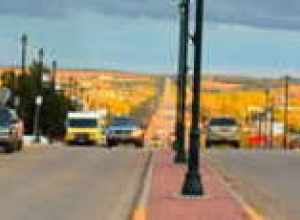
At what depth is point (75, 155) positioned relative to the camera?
42.8 meters

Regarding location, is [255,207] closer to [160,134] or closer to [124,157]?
[124,157]

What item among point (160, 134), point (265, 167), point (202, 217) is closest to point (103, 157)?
point (265, 167)

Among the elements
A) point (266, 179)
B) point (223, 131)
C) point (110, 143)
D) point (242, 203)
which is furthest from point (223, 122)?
point (242, 203)

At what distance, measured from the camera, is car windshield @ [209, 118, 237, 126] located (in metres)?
57.1

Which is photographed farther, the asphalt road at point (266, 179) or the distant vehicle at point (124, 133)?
the distant vehicle at point (124, 133)

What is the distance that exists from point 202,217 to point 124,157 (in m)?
24.5

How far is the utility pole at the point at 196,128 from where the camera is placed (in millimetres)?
21531

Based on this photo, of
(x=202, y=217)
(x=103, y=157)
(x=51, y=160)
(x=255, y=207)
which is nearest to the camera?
(x=202, y=217)

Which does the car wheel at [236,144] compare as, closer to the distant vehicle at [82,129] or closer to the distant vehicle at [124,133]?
the distant vehicle at [124,133]

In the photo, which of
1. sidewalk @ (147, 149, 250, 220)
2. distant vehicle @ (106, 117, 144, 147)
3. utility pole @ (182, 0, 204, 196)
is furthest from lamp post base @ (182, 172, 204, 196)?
distant vehicle @ (106, 117, 144, 147)

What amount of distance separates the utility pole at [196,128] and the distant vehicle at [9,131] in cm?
2125

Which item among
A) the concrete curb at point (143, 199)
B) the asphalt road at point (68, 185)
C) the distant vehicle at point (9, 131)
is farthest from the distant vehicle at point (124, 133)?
the concrete curb at point (143, 199)

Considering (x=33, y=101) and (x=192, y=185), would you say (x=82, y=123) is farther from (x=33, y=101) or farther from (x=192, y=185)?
(x=192, y=185)

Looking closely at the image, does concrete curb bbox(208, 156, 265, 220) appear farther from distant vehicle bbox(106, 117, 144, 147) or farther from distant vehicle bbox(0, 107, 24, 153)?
distant vehicle bbox(106, 117, 144, 147)
